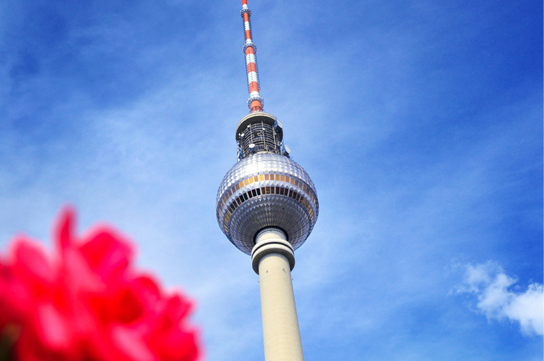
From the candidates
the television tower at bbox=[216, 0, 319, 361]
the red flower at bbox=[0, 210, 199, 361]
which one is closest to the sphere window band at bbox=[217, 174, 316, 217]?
the television tower at bbox=[216, 0, 319, 361]

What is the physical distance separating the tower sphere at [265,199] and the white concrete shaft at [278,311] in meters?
4.14

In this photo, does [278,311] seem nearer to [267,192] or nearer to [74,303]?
[267,192]

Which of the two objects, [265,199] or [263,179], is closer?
[265,199]

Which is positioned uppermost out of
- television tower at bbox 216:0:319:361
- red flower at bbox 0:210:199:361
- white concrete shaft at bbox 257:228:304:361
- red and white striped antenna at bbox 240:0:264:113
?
red and white striped antenna at bbox 240:0:264:113

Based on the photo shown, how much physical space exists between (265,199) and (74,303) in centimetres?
4971

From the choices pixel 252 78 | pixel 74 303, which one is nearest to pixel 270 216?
pixel 252 78

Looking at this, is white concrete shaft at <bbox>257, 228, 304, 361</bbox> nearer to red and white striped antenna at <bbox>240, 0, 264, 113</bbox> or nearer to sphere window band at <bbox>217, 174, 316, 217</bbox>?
sphere window band at <bbox>217, 174, 316, 217</bbox>

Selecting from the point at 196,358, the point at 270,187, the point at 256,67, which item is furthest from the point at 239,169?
the point at 196,358

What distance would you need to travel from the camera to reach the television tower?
43719mm

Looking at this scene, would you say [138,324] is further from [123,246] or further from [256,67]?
[256,67]

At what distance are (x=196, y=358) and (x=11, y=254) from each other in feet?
2.31

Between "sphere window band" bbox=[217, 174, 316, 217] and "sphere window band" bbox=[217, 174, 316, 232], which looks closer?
"sphere window band" bbox=[217, 174, 316, 232]

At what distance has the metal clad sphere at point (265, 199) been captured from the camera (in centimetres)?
5141

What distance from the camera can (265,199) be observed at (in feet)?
168
